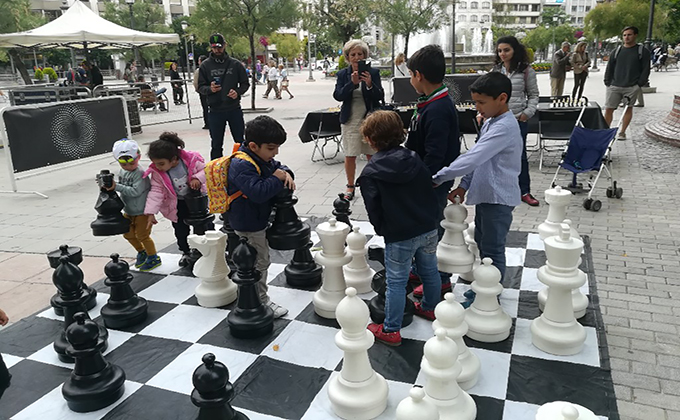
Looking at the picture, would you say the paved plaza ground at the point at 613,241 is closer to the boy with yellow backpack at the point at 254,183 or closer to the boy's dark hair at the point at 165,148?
the boy's dark hair at the point at 165,148

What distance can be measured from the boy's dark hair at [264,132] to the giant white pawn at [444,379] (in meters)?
1.36

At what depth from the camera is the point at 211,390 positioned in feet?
5.92

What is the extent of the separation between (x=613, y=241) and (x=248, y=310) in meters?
3.06

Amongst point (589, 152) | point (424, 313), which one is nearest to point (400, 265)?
point (424, 313)

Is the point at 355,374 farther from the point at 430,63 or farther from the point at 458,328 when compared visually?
the point at 430,63

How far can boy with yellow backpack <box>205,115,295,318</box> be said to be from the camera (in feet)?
8.65

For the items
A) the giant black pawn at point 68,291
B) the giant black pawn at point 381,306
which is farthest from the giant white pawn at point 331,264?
the giant black pawn at point 68,291

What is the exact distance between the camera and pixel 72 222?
5.24m

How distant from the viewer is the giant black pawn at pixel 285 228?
9.03ft

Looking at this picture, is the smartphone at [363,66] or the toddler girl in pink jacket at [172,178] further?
the smartphone at [363,66]

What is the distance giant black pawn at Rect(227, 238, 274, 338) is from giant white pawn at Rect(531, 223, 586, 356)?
4.63 feet

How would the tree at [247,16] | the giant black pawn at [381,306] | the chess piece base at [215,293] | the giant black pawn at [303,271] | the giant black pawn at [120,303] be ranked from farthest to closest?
the tree at [247,16]
the giant black pawn at [303,271]
the chess piece base at [215,293]
the giant black pawn at [120,303]
the giant black pawn at [381,306]

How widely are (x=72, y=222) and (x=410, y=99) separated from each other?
686 centimetres

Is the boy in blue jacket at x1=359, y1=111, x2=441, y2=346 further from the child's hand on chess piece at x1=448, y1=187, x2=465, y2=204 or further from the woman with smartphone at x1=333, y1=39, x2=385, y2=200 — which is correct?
the woman with smartphone at x1=333, y1=39, x2=385, y2=200
